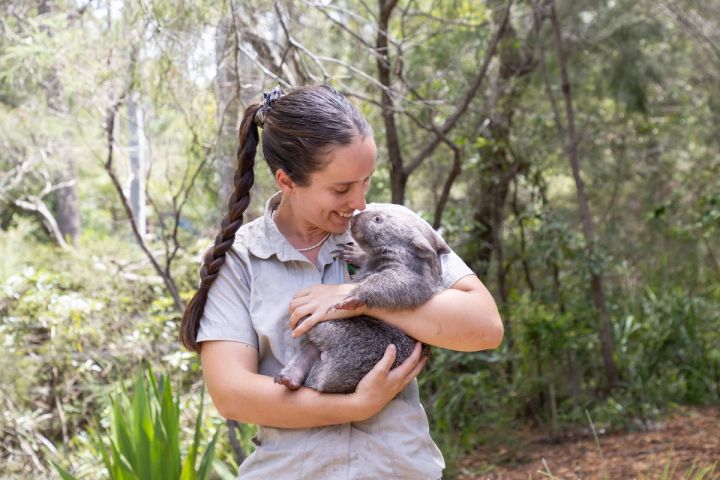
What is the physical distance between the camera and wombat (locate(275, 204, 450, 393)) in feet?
7.47

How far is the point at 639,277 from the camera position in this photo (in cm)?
932

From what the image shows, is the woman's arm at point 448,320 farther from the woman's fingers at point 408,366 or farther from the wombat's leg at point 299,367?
the wombat's leg at point 299,367

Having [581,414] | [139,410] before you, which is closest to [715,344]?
[581,414]

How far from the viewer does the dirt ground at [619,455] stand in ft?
18.5

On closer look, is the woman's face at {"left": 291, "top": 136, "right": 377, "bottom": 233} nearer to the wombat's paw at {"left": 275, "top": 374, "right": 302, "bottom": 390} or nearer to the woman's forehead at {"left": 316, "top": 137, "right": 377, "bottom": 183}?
the woman's forehead at {"left": 316, "top": 137, "right": 377, "bottom": 183}

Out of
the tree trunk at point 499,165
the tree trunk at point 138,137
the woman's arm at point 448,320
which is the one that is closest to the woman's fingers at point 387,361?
A: the woman's arm at point 448,320

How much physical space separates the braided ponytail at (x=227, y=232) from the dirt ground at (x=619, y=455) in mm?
3632

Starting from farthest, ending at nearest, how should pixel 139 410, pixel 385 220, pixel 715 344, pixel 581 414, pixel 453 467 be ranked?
pixel 715 344 < pixel 581 414 < pixel 453 467 < pixel 139 410 < pixel 385 220

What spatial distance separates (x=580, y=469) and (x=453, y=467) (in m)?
0.86

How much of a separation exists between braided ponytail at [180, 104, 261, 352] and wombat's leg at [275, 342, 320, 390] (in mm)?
288

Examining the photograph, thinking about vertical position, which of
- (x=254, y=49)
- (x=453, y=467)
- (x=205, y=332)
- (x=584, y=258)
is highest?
(x=254, y=49)

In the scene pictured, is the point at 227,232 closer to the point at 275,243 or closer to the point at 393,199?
the point at 275,243

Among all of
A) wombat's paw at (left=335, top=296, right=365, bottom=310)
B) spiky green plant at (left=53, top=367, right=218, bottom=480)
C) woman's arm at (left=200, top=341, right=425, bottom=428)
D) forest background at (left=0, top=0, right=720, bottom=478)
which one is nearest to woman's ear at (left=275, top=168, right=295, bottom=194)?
wombat's paw at (left=335, top=296, right=365, bottom=310)

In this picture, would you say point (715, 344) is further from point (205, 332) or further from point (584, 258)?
point (205, 332)
